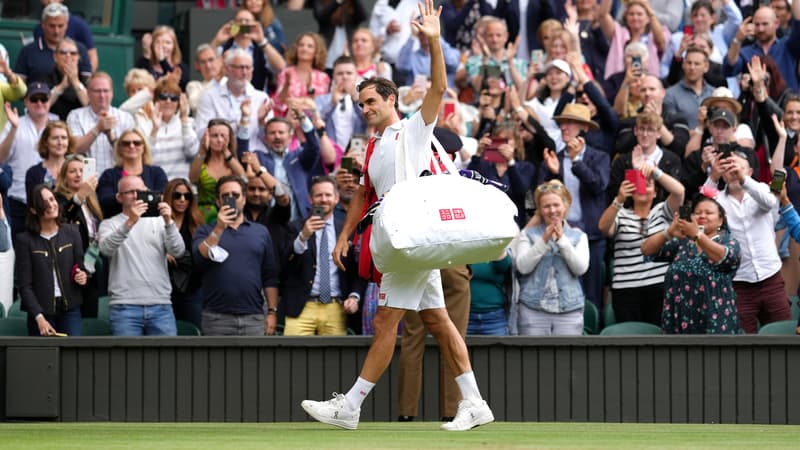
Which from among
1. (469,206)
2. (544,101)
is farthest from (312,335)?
(544,101)

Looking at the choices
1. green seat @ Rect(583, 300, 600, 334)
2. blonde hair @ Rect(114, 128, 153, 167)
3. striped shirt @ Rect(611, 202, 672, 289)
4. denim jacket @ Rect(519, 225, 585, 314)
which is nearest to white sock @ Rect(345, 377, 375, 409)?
denim jacket @ Rect(519, 225, 585, 314)

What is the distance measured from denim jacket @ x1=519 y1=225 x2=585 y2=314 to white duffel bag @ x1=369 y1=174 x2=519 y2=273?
3.65 meters

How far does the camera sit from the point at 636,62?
582 inches

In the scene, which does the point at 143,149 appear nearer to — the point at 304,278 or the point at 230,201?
the point at 230,201

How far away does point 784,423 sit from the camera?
10.6 metres

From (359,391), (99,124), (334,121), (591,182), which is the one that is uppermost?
(334,121)

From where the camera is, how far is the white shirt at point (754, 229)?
38.7 feet

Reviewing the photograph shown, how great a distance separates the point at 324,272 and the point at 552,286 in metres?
1.87

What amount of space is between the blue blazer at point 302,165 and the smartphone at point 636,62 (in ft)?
11.3

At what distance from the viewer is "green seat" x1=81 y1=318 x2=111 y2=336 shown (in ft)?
39.1

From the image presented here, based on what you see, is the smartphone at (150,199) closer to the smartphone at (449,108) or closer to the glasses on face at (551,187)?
the glasses on face at (551,187)

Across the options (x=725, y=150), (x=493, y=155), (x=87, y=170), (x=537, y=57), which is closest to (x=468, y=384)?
(x=725, y=150)

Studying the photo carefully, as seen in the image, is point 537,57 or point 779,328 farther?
point 537,57

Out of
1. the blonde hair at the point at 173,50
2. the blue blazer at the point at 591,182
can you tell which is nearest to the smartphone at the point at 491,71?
the blue blazer at the point at 591,182
